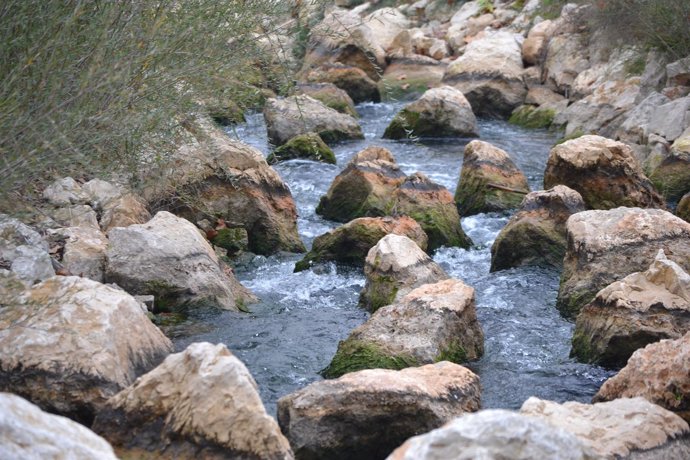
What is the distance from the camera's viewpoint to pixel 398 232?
956cm

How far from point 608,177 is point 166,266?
5.43m

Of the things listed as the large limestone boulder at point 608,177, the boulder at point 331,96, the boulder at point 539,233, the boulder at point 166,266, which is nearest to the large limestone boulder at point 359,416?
the boulder at point 166,266

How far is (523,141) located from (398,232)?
7.04 metres

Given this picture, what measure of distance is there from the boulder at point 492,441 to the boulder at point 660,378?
226cm

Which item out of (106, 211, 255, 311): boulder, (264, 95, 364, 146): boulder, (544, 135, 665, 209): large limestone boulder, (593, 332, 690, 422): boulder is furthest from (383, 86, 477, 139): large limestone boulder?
(593, 332, 690, 422): boulder

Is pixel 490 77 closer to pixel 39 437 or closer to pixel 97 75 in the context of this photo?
pixel 97 75

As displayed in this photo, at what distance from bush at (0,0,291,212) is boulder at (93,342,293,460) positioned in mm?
1212

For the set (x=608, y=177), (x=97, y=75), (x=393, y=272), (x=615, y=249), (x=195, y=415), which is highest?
(x=97, y=75)

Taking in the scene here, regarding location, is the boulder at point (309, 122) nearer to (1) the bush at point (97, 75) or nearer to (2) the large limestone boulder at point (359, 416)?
(1) the bush at point (97, 75)

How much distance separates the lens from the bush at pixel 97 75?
183 inches

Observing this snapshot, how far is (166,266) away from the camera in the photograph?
772cm

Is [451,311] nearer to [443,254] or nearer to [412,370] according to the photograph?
[412,370]

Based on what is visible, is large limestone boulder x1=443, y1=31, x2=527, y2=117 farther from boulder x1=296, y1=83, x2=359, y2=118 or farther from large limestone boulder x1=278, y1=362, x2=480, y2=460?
large limestone boulder x1=278, y1=362, x2=480, y2=460

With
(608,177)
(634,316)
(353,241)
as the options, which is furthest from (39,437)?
(608,177)
